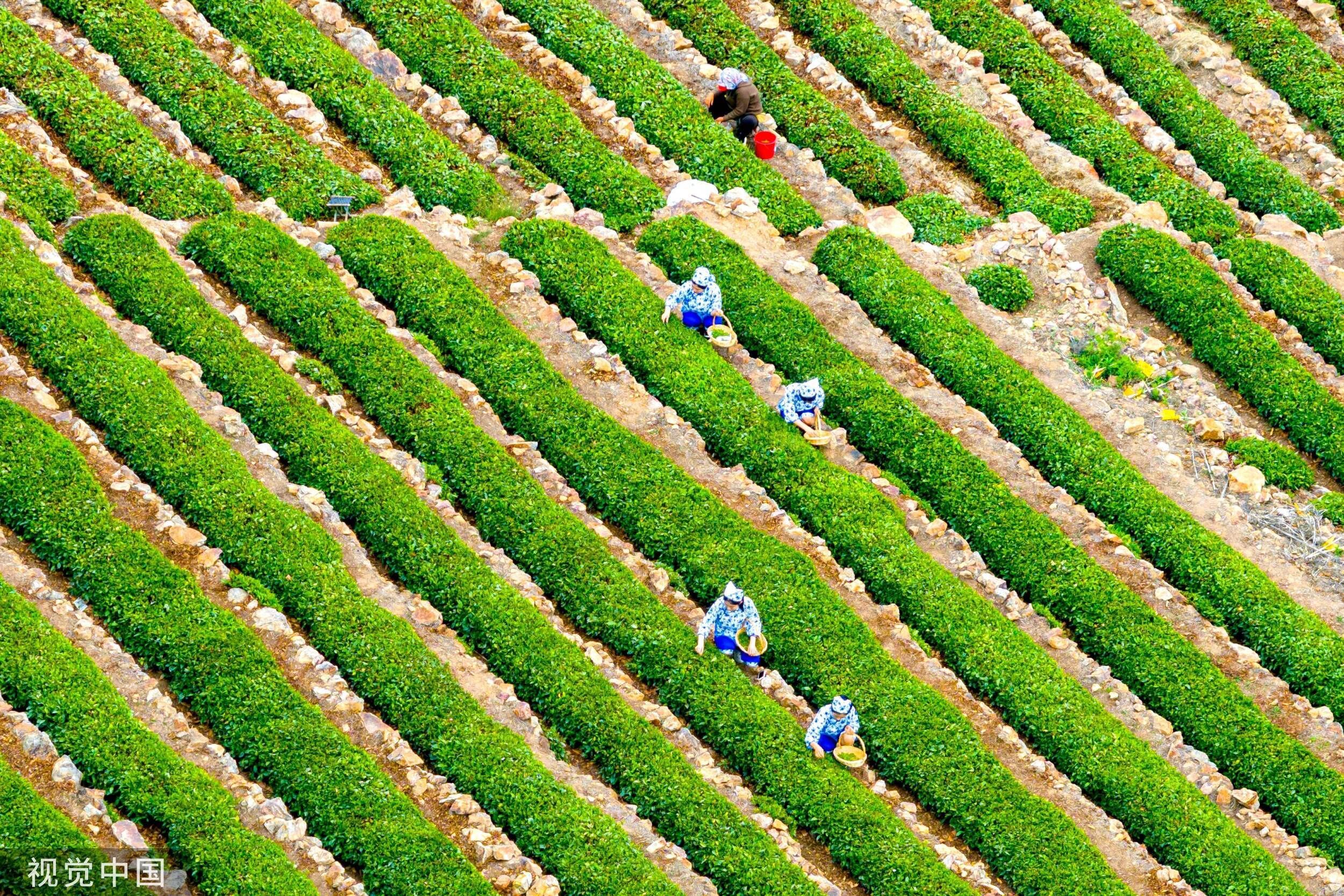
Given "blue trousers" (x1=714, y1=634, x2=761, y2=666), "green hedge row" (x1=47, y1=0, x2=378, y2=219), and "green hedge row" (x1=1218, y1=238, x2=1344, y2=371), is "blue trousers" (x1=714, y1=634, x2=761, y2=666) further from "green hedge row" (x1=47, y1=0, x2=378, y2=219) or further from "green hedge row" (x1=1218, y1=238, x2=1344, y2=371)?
"green hedge row" (x1=1218, y1=238, x2=1344, y2=371)

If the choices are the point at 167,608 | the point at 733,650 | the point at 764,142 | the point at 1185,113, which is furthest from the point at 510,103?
the point at 167,608

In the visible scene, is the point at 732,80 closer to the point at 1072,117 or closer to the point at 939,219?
the point at 939,219

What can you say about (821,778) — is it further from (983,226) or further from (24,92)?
(24,92)

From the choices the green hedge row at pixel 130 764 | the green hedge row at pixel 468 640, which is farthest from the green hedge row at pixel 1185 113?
the green hedge row at pixel 130 764

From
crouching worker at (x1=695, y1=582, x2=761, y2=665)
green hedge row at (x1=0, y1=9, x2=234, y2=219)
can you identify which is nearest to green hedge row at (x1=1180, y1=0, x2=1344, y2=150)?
crouching worker at (x1=695, y1=582, x2=761, y2=665)

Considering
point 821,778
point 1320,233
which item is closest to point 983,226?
point 1320,233

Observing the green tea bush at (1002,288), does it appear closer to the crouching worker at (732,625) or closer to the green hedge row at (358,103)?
the green hedge row at (358,103)
